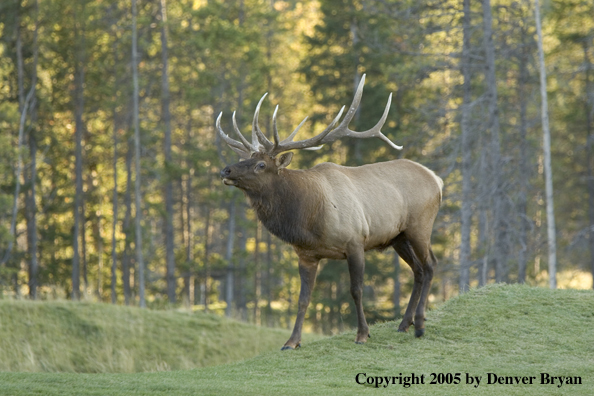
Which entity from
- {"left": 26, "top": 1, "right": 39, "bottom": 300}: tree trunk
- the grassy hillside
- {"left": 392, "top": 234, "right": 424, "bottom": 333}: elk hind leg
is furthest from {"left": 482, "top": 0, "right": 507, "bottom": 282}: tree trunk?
{"left": 26, "top": 1, "right": 39, "bottom": 300}: tree trunk

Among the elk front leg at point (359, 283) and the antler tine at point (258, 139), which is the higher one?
the antler tine at point (258, 139)

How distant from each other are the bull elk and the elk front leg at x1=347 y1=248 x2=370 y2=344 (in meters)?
0.01

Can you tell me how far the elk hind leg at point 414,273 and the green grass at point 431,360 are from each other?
0.27 metres

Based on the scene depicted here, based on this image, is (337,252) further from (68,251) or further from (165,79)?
(68,251)

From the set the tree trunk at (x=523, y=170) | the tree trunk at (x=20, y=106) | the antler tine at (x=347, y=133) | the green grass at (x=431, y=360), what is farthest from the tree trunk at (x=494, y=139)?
the tree trunk at (x=20, y=106)

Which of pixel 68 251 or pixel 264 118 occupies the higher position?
pixel 264 118

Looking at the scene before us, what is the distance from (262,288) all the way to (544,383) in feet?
119

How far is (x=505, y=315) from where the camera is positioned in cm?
941

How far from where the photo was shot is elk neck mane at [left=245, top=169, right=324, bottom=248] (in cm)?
823

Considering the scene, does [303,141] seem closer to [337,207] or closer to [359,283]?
[337,207]

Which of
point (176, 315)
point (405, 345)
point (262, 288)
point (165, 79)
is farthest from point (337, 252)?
point (262, 288)

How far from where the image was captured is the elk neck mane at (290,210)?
8.23 metres

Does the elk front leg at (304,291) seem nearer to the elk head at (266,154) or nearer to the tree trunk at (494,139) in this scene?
the elk head at (266,154)

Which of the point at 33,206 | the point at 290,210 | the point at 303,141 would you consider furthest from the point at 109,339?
the point at 33,206
